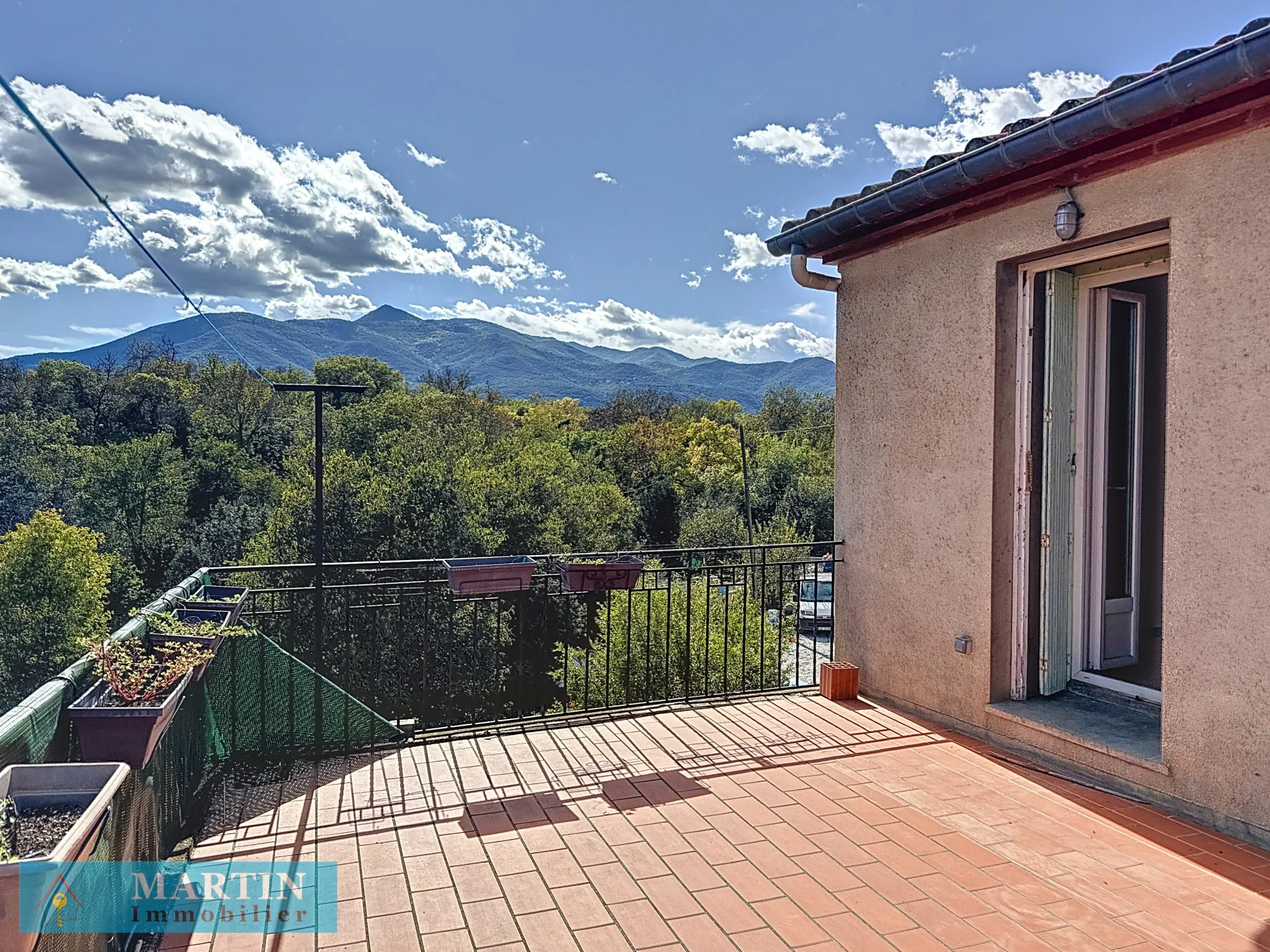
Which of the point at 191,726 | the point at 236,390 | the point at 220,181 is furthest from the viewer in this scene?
the point at 236,390

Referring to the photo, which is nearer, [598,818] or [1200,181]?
[1200,181]

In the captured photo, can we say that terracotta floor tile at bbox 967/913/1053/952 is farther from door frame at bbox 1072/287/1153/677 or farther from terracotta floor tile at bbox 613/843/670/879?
door frame at bbox 1072/287/1153/677

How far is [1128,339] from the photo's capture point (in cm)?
426

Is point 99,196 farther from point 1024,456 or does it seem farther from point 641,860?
point 1024,456

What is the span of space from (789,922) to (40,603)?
1109 inches

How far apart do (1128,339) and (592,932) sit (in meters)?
3.95

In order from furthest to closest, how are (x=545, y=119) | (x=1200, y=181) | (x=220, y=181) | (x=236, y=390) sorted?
(x=236, y=390) < (x=545, y=119) < (x=220, y=181) < (x=1200, y=181)

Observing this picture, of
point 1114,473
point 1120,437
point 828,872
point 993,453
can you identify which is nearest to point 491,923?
point 828,872

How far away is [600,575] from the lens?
13.5ft

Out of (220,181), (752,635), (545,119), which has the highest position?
(545,119)

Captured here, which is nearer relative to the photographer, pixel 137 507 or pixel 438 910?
pixel 438 910

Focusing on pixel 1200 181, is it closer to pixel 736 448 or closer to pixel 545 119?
pixel 545 119

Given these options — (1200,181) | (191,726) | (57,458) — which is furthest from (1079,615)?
(57,458)

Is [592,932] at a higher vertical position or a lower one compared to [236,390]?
lower
